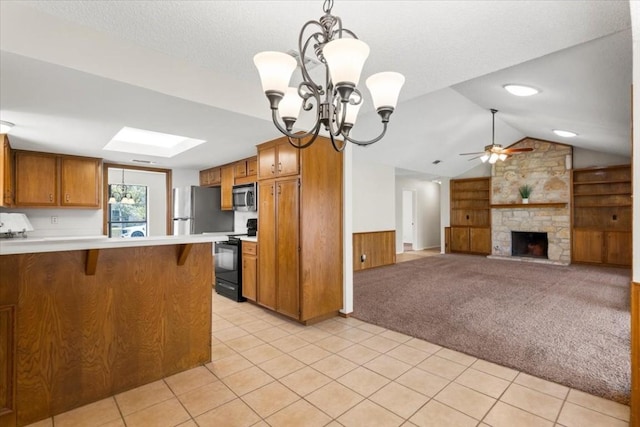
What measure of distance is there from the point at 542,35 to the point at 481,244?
7.95 meters

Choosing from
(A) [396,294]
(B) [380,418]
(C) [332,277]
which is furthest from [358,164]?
(B) [380,418]

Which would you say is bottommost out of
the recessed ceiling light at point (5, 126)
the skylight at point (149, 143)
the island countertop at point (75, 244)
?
the island countertop at point (75, 244)

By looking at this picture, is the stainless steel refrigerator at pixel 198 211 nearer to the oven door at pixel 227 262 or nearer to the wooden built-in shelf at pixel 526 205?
the oven door at pixel 227 262

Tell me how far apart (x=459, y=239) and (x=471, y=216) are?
2.55 feet

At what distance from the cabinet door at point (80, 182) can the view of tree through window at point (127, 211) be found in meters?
Answer: 3.08

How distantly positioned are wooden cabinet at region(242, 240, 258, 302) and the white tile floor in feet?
3.74

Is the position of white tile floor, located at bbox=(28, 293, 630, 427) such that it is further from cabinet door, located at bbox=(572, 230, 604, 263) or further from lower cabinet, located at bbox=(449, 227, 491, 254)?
A: lower cabinet, located at bbox=(449, 227, 491, 254)

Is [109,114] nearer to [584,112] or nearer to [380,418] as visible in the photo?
[380,418]

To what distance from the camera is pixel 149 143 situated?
4738mm

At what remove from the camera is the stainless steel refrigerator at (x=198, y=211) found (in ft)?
17.8

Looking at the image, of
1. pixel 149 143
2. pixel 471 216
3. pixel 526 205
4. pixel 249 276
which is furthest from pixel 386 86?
pixel 471 216

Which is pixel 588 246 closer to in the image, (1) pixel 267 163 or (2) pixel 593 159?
(2) pixel 593 159

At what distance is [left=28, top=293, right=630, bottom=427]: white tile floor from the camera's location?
73.9 inches

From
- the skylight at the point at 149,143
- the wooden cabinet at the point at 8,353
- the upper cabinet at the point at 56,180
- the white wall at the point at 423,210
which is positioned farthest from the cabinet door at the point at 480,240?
the wooden cabinet at the point at 8,353
